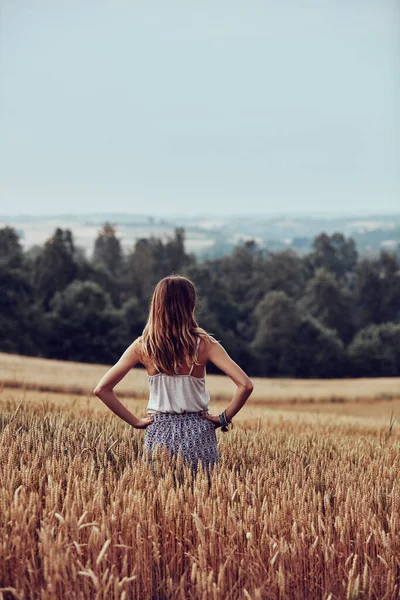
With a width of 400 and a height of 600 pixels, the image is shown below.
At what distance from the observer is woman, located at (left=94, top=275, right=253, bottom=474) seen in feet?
16.5

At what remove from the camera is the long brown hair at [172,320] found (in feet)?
16.4

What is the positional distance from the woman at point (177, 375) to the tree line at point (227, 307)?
56125mm

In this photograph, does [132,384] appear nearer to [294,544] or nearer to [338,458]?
[338,458]

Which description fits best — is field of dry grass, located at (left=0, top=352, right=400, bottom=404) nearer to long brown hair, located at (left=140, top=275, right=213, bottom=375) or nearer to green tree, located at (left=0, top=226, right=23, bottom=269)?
long brown hair, located at (left=140, top=275, right=213, bottom=375)

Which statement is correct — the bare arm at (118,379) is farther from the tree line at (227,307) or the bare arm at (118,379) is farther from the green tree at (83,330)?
the green tree at (83,330)

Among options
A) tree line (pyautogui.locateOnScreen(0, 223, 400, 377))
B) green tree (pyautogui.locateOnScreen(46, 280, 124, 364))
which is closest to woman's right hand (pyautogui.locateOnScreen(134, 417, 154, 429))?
tree line (pyautogui.locateOnScreen(0, 223, 400, 377))

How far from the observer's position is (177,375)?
520 cm

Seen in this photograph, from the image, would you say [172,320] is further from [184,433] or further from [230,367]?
[184,433]

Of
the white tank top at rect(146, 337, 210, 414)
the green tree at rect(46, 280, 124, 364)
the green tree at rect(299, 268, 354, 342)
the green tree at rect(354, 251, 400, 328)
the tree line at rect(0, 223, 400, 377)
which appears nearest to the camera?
the white tank top at rect(146, 337, 210, 414)

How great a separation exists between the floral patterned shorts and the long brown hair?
466mm

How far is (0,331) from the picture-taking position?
59844mm

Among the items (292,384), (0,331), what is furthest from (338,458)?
(0,331)

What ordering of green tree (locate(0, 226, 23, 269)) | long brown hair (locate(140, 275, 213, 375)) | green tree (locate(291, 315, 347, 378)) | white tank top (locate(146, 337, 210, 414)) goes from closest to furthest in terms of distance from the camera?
1. long brown hair (locate(140, 275, 213, 375))
2. white tank top (locate(146, 337, 210, 414))
3. green tree (locate(0, 226, 23, 269))
4. green tree (locate(291, 315, 347, 378))

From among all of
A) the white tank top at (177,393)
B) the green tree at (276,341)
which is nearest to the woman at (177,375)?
the white tank top at (177,393)
